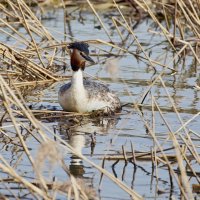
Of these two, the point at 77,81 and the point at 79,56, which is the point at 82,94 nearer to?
the point at 77,81

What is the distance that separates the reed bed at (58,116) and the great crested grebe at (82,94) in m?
0.11

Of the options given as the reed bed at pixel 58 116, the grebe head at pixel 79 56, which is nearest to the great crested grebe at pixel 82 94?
the grebe head at pixel 79 56

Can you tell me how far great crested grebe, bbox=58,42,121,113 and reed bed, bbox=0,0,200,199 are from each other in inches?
4.2

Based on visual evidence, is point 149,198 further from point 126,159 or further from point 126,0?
point 126,0

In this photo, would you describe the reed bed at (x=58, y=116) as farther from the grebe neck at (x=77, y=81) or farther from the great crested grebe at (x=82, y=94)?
the grebe neck at (x=77, y=81)

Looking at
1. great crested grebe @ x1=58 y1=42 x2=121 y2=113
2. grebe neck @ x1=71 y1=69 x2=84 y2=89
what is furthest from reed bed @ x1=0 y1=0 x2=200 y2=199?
grebe neck @ x1=71 y1=69 x2=84 y2=89

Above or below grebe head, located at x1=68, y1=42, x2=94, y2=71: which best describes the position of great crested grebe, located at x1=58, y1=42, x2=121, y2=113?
below

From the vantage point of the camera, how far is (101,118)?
348 inches

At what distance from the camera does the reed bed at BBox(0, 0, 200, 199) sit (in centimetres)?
496

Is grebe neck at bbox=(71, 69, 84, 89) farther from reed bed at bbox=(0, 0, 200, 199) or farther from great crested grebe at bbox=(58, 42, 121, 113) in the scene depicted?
reed bed at bbox=(0, 0, 200, 199)

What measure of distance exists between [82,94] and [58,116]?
399 mm

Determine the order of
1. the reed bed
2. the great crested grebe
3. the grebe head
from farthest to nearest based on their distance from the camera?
the grebe head < the great crested grebe < the reed bed

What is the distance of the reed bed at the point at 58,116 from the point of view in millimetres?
4965

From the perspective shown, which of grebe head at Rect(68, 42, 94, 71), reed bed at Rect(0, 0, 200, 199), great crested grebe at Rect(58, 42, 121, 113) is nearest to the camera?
reed bed at Rect(0, 0, 200, 199)
